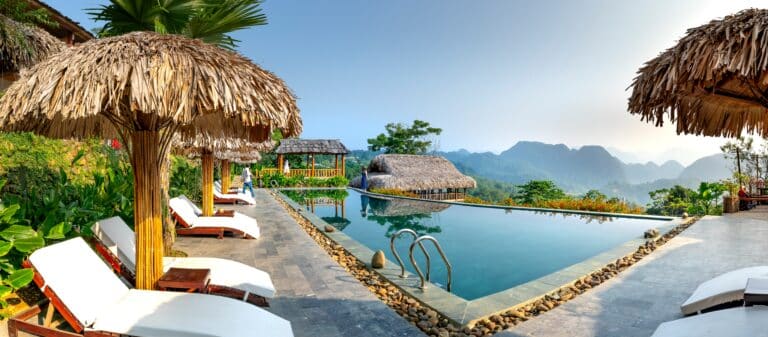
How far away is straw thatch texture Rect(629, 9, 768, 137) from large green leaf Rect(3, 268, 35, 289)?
16.2 ft

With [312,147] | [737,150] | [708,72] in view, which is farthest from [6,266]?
[312,147]

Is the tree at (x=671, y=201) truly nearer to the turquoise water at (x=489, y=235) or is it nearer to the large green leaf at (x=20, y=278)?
the turquoise water at (x=489, y=235)

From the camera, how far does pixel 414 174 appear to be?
2550 centimetres

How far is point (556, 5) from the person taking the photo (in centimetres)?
1496

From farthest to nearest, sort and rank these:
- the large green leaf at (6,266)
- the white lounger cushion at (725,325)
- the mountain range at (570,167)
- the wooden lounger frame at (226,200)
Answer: the mountain range at (570,167) → the wooden lounger frame at (226,200) → the large green leaf at (6,266) → the white lounger cushion at (725,325)

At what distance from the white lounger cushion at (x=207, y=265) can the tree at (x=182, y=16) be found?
2609 millimetres

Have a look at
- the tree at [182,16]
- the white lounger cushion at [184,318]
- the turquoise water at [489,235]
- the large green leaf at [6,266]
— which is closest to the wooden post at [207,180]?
the tree at [182,16]

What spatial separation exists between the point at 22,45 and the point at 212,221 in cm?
566

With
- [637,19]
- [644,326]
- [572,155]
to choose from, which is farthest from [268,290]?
[572,155]

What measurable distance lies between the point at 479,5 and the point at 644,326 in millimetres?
17110

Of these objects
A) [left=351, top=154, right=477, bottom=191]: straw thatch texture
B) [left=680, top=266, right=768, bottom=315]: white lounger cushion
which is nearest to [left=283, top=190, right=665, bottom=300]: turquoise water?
[left=680, top=266, right=768, bottom=315]: white lounger cushion

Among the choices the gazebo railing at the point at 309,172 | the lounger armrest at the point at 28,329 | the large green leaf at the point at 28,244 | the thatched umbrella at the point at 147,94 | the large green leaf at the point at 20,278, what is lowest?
the lounger armrest at the point at 28,329

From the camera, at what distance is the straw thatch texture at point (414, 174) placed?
24263 millimetres

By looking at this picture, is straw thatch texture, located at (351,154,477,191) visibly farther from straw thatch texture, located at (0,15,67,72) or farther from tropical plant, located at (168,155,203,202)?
straw thatch texture, located at (0,15,67,72)
